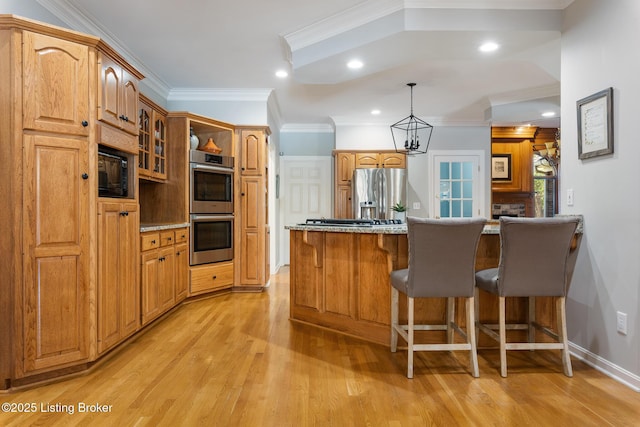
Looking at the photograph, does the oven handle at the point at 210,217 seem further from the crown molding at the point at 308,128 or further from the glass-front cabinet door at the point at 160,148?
the crown molding at the point at 308,128

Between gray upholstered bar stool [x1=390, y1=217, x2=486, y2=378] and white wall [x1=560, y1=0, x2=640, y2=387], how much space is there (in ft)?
2.72

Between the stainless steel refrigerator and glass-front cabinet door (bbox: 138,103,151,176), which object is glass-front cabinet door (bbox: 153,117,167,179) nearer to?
glass-front cabinet door (bbox: 138,103,151,176)

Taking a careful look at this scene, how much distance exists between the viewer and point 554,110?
5328mm

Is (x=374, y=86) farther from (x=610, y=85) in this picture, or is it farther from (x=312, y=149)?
(x=610, y=85)

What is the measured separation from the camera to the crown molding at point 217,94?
4852mm

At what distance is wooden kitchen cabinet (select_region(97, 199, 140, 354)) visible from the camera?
246cm

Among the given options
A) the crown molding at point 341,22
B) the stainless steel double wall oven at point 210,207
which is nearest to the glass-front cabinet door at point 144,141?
the stainless steel double wall oven at point 210,207

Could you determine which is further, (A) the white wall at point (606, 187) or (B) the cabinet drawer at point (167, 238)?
(B) the cabinet drawer at point (167, 238)

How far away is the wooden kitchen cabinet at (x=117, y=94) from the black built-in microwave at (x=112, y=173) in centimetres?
20

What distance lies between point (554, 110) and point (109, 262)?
18.9 ft

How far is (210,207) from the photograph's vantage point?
4.44 metres

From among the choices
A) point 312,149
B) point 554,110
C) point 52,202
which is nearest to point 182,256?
point 52,202

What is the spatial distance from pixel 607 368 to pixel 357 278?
1680mm

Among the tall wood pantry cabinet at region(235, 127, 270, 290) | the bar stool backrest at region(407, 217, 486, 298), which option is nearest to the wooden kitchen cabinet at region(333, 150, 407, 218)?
the tall wood pantry cabinet at region(235, 127, 270, 290)
